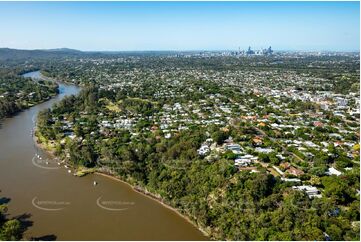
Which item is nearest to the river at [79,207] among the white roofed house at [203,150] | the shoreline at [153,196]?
the shoreline at [153,196]

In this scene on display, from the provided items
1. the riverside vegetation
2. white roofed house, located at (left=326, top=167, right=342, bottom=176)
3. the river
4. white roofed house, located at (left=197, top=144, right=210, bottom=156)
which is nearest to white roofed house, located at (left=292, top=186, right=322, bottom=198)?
the riverside vegetation

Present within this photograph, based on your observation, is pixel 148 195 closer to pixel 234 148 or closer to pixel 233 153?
pixel 233 153

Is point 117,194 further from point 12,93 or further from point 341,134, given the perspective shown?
point 12,93

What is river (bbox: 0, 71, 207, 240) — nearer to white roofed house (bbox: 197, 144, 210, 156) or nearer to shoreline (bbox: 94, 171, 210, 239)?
shoreline (bbox: 94, 171, 210, 239)

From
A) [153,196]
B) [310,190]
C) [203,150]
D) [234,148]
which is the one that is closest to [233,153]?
[234,148]

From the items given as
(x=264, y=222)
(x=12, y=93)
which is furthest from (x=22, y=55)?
(x=264, y=222)

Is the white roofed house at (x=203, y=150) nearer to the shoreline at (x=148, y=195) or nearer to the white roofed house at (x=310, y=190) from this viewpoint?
the shoreline at (x=148, y=195)

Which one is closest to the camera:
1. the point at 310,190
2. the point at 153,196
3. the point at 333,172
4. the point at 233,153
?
the point at 310,190

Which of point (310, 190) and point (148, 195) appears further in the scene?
point (148, 195)

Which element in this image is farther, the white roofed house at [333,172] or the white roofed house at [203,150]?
the white roofed house at [203,150]
